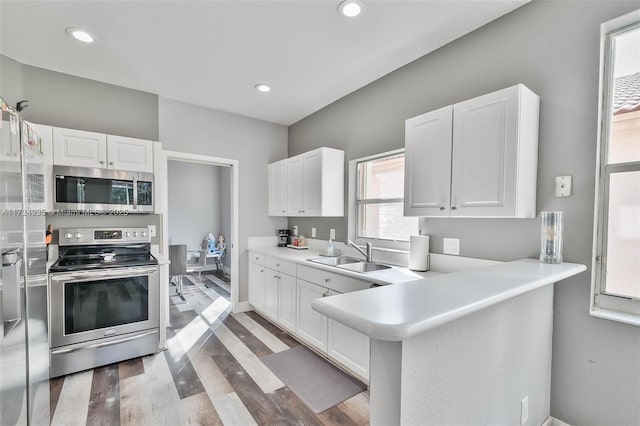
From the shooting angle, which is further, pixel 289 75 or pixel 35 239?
pixel 289 75

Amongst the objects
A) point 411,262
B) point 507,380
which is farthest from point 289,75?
point 507,380

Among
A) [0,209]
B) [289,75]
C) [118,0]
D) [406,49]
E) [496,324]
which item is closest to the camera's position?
[0,209]

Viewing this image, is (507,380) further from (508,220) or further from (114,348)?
(114,348)

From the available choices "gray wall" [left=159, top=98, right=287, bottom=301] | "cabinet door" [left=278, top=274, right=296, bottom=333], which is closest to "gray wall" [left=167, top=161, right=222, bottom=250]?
"gray wall" [left=159, top=98, right=287, bottom=301]

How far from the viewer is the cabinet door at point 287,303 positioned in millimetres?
2922

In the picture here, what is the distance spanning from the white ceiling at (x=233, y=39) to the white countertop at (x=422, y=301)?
68.9 inches

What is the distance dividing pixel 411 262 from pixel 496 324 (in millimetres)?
1094

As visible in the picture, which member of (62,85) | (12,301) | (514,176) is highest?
(62,85)

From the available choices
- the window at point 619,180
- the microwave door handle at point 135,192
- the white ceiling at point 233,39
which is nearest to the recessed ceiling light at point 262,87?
the white ceiling at point 233,39

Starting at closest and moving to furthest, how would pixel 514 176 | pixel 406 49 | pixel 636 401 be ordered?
pixel 636 401
pixel 514 176
pixel 406 49

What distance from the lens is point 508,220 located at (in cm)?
188

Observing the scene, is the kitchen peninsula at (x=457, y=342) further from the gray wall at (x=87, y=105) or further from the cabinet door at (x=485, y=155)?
the gray wall at (x=87, y=105)

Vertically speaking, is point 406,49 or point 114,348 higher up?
point 406,49

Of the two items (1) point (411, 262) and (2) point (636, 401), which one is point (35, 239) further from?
(2) point (636, 401)
